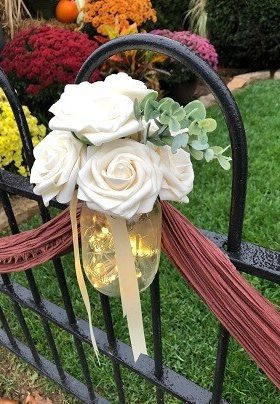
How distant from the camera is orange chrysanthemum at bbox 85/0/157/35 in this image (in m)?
4.11

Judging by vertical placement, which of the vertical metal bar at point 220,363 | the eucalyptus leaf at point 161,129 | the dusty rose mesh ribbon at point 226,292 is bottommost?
the vertical metal bar at point 220,363

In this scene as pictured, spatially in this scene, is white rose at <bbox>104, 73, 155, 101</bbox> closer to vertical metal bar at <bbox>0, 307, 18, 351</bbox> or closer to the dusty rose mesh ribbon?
the dusty rose mesh ribbon

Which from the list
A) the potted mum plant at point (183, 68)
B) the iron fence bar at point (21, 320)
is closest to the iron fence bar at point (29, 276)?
the iron fence bar at point (21, 320)

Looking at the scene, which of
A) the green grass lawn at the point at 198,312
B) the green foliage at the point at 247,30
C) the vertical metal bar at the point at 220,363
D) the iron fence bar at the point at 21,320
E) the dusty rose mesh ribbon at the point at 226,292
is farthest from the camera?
the green foliage at the point at 247,30

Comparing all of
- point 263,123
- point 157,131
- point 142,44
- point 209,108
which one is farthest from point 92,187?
point 209,108

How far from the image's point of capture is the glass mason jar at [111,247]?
0.90 m

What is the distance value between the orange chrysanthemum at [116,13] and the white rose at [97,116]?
3.50 meters

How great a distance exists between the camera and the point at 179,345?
6.33 ft

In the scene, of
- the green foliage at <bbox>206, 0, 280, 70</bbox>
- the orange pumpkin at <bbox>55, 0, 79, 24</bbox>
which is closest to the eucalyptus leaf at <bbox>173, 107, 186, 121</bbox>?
the orange pumpkin at <bbox>55, 0, 79, 24</bbox>

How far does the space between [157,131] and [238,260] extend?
0.96ft

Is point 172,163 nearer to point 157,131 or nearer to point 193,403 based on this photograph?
point 157,131

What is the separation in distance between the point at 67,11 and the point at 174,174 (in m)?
4.39

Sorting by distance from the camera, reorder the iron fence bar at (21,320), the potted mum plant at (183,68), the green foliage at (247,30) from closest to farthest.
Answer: the iron fence bar at (21,320)
the potted mum plant at (183,68)
the green foliage at (247,30)

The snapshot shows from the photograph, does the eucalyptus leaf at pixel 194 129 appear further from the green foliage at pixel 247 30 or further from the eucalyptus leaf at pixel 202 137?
the green foliage at pixel 247 30
